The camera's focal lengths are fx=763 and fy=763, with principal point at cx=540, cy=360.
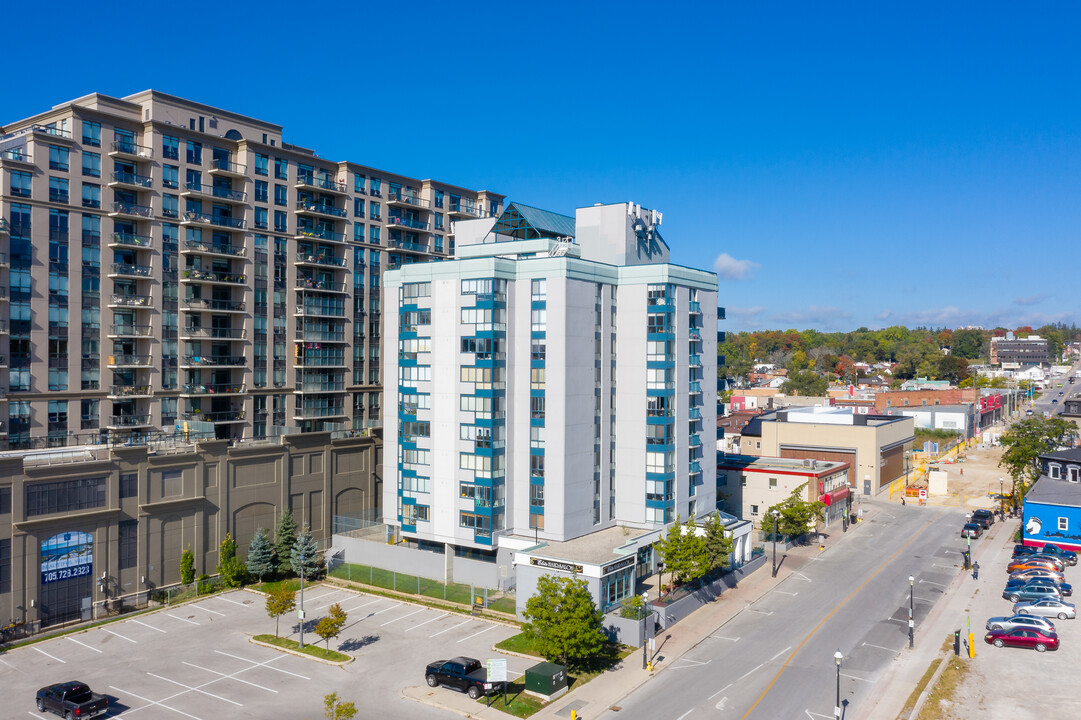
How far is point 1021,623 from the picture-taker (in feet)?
143

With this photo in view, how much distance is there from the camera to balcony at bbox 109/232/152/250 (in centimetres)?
5672

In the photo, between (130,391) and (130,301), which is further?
(130,391)

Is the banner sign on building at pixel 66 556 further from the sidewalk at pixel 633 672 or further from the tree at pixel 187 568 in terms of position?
the sidewalk at pixel 633 672

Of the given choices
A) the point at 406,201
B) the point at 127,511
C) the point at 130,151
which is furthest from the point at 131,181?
the point at 406,201

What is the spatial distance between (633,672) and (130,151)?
51.3m

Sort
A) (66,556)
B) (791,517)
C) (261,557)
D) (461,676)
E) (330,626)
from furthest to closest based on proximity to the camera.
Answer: (791,517) < (261,557) < (66,556) < (330,626) < (461,676)

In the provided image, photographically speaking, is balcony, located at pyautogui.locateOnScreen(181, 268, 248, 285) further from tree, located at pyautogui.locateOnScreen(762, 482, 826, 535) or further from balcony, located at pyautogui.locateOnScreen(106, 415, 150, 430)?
tree, located at pyautogui.locateOnScreen(762, 482, 826, 535)

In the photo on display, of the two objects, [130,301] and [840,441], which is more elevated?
[130,301]

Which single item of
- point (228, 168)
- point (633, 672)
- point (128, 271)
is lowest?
point (633, 672)

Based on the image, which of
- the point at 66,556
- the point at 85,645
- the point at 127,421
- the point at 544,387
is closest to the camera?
the point at 85,645

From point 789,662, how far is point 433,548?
27452 millimetres

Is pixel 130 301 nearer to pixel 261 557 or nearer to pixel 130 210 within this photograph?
pixel 130 210

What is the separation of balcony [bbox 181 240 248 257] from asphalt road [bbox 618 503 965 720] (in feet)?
152

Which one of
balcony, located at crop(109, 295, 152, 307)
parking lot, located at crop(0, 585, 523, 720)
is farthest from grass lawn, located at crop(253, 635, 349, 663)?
balcony, located at crop(109, 295, 152, 307)
